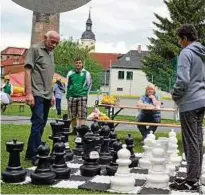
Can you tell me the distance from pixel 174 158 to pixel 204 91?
1.05 m

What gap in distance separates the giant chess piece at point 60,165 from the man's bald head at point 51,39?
118 centimetres

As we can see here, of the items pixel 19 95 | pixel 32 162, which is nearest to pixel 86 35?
pixel 19 95

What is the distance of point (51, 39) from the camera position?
4.47 metres

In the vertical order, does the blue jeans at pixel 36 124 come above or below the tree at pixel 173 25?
below

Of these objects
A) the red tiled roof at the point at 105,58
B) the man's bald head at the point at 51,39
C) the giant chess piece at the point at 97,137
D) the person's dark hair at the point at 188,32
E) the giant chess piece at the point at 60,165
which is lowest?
the giant chess piece at the point at 60,165

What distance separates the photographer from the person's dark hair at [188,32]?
3307 mm

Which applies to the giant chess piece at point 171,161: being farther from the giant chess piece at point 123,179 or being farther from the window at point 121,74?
the window at point 121,74

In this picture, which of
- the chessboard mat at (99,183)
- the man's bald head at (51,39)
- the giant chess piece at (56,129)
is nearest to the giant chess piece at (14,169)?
the chessboard mat at (99,183)

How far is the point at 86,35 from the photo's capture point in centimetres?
10762

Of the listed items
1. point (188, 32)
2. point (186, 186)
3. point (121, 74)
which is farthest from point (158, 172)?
point (121, 74)

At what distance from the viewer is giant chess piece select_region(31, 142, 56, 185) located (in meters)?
3.29

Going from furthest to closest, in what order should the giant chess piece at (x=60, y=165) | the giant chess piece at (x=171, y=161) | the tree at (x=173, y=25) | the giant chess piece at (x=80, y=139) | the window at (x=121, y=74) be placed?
the window at (x=121, y=74) → the tree at (x=173, y=25) → the giant chess piece at (x=80, y=139) → the giant chess piece at (x=171, y=161) → the giant chess piece at (x=60, y=165)

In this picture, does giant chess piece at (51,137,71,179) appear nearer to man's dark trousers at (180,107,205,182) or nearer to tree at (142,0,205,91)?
man's dark trousers at (180,107,205,182)

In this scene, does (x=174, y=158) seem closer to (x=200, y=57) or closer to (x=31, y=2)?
(x=200, y=57)
